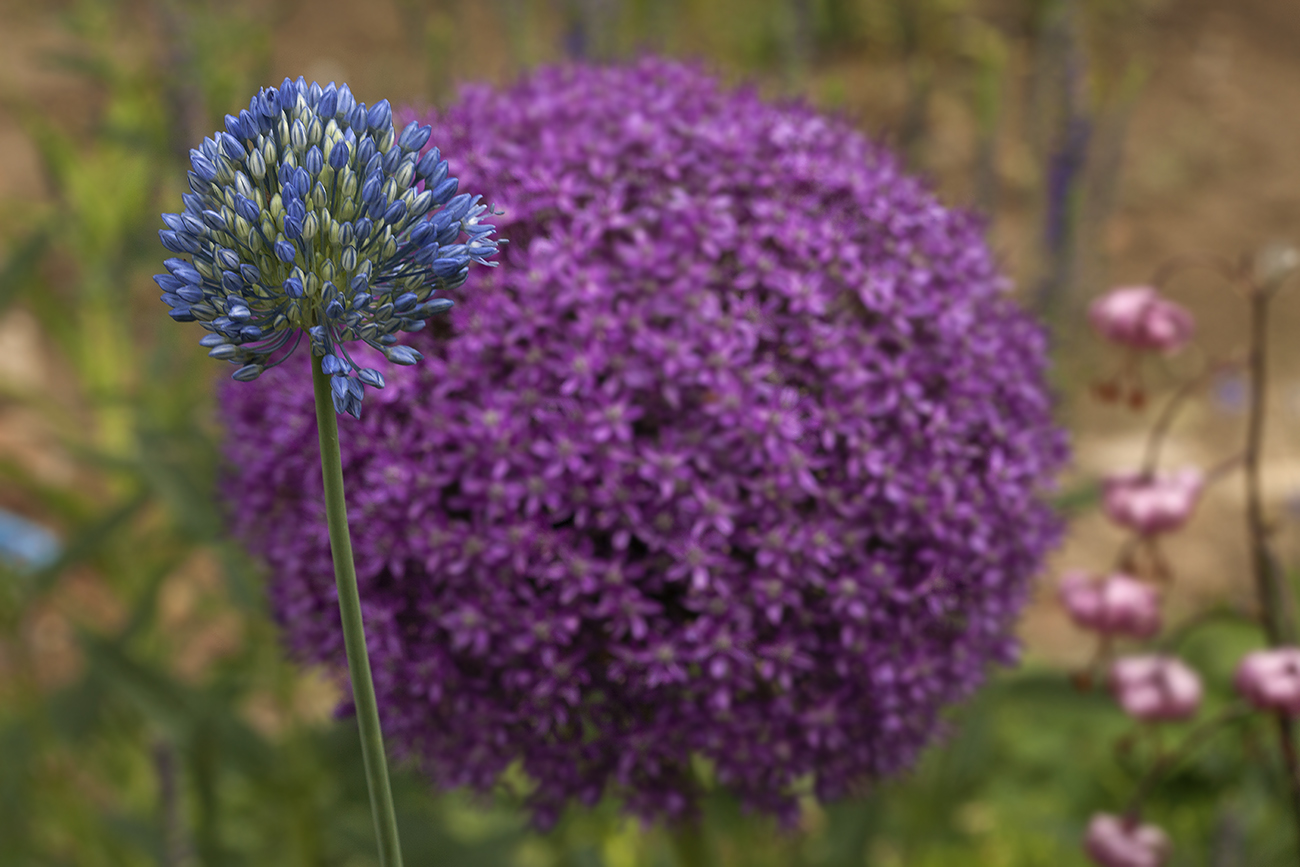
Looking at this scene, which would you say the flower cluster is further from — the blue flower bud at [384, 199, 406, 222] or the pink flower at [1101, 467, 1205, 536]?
the blue flower bud at [384, 199, 406, 222]

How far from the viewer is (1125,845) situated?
5.83 ft

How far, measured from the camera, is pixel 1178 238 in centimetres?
636

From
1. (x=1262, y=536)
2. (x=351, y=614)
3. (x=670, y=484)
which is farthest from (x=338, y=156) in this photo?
(x=1262, y=536)

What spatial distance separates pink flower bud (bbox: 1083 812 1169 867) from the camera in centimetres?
177

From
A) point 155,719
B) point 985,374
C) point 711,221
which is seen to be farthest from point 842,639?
point 155,719

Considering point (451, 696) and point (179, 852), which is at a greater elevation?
point (451, 696)

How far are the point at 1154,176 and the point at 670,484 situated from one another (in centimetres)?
637

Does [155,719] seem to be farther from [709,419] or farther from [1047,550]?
[1047,550]

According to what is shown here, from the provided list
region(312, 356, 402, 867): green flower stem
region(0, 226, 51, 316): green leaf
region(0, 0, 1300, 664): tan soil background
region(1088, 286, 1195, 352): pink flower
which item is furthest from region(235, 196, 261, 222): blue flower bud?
region(0, 0, 1300, 664): tan soil background

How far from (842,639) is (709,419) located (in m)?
0.32

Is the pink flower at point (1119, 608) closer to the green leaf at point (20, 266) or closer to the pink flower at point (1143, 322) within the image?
the pink flower at point (1143, 322)

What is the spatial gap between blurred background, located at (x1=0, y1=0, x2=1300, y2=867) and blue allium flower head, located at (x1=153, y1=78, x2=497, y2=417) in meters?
1.09

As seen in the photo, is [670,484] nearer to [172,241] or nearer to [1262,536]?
[172,241]

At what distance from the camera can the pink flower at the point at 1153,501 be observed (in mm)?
1781
